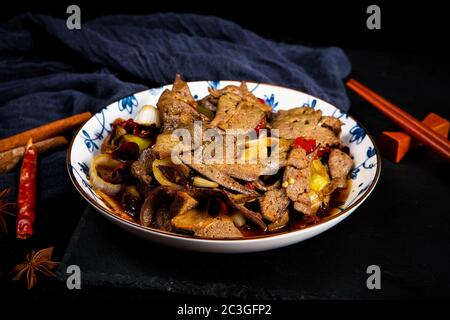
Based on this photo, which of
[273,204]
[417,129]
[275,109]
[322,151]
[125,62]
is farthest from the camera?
[125,62]

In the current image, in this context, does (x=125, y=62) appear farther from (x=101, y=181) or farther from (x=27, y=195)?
(x=101, y=181)

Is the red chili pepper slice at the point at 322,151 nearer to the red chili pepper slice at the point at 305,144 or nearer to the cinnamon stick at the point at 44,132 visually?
the red chili pepper slice at the point at 305,144

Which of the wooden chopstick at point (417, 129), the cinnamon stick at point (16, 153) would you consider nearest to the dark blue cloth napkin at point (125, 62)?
the cinnamon stick at point (16, 153)

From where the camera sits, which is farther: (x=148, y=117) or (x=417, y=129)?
(x=417, y=129)

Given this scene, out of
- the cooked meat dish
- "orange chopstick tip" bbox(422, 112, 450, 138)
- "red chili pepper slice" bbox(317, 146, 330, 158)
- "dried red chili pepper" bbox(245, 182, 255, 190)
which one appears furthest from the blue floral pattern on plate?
"orange chopstick tip" bbox(422, 112, 450, 138)

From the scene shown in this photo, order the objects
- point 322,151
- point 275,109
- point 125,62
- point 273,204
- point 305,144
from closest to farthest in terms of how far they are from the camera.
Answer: point 273,204 → point 305,144 → point 322,151 → point 275,109 → point 125,62

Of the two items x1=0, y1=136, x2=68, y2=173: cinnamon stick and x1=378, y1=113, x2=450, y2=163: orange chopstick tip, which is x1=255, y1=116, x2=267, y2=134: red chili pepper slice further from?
x1=0, y1=136, x2=68, y2=173: cinnamon stick

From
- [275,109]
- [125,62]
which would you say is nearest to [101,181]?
[275,109]
